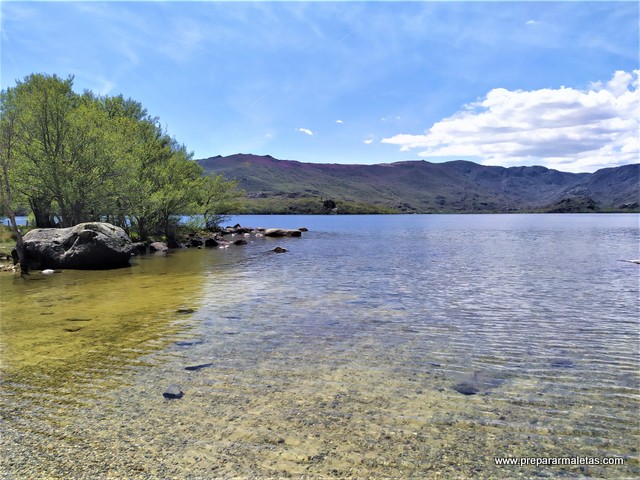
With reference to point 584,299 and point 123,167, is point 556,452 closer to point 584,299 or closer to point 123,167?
point 584,299

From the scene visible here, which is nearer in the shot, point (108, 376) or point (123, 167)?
point (108, 376)

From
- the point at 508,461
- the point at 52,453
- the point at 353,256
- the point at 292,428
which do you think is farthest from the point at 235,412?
the point at 353,256

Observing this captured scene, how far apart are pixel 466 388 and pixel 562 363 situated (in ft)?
12.5

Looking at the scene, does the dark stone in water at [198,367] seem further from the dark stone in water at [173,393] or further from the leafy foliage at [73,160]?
the leafy foliage at [73,160]

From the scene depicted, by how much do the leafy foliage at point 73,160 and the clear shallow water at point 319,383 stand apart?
1684 centimetres

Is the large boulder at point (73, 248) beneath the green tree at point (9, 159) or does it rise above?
beneath

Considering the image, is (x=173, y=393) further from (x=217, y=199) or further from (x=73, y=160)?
(x=217, y=199)

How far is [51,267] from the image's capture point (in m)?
30.7

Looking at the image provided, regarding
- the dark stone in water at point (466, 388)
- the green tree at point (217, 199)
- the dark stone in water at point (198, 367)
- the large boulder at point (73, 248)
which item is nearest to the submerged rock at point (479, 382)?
the dark stone in water at point (466, 388)

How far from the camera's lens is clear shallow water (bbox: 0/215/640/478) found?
6.37m

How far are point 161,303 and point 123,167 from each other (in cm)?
2639

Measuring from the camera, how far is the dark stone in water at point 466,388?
8.85m

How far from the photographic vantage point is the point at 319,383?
9.38 m

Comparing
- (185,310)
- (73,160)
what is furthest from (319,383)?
(73,160)
